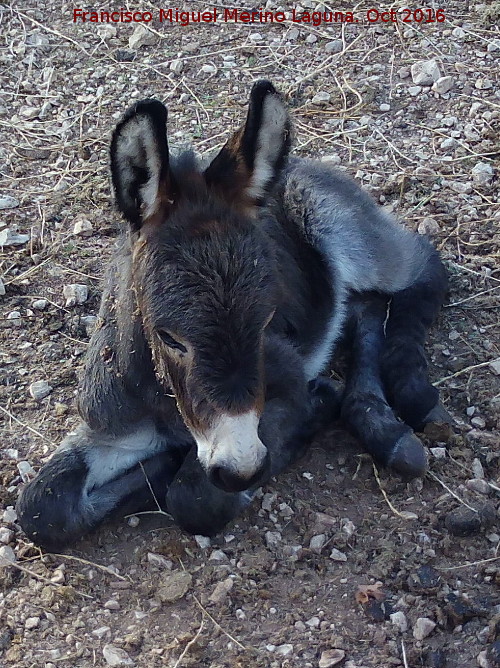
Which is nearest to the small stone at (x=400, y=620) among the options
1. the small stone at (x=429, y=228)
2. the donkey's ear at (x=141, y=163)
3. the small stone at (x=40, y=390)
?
the donkey's ear at (x=141, y=163)

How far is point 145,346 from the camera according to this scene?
3953 mm

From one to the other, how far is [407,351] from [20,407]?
206cm

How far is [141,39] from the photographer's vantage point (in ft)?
24.7

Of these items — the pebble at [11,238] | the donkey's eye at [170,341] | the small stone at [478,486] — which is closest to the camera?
the donkey's eye at [170,341]

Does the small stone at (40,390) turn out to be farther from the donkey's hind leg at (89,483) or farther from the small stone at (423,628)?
the small stone at (423,628)

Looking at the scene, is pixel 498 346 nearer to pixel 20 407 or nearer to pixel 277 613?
pixel 277 613

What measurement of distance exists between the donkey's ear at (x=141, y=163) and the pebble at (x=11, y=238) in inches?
95.7

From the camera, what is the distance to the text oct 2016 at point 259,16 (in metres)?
7.44

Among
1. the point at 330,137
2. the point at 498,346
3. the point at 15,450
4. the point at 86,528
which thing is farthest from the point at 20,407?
the point at 330,137

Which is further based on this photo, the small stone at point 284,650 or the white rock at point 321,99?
the white rock at point 321,99

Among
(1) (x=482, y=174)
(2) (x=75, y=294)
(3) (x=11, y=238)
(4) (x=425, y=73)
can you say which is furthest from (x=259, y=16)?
(2) (x=75, y=294)

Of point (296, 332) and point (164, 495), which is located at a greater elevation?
point (296, 332)

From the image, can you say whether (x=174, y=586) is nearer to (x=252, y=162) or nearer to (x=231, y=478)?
(x=231, y=478)

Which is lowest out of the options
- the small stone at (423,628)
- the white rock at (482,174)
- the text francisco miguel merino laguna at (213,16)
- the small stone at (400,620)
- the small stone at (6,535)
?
the small stone at (6,535)
